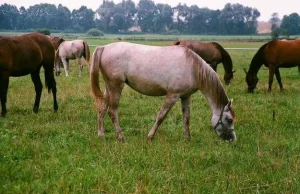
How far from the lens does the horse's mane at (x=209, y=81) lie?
6.77 metres

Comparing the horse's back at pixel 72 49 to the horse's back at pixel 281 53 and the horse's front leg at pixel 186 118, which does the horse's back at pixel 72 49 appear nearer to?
the horse's back at pixel 281 53

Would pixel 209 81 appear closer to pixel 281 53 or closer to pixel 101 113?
pixel 101 113

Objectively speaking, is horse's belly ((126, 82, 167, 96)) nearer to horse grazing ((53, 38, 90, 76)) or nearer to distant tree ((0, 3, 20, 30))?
horse grazing ((53, 38, 90, 76))

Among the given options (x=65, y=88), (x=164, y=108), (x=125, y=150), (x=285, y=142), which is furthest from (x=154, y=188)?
(x=65, y=88)

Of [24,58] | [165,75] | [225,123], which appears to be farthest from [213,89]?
[24,58]

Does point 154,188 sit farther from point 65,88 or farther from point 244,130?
point 65,88

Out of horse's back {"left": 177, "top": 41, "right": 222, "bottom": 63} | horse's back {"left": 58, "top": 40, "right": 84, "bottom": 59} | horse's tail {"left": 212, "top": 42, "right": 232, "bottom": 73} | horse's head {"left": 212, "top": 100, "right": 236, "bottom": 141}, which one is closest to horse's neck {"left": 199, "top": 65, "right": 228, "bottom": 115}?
horse's head {"left": 212, "top": 100, "right": 236, "bottom": 141}

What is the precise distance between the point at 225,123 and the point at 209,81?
846 mm

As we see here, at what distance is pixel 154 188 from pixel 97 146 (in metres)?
2.16

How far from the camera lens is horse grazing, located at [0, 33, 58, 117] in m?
8.52

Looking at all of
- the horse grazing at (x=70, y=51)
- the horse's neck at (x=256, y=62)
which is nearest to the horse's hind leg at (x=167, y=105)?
the horse's neck at (x=256, y=62)

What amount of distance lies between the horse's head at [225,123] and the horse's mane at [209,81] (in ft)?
0.58

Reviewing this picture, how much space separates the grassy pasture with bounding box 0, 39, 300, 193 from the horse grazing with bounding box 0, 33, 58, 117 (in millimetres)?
786

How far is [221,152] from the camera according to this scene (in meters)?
6.05
